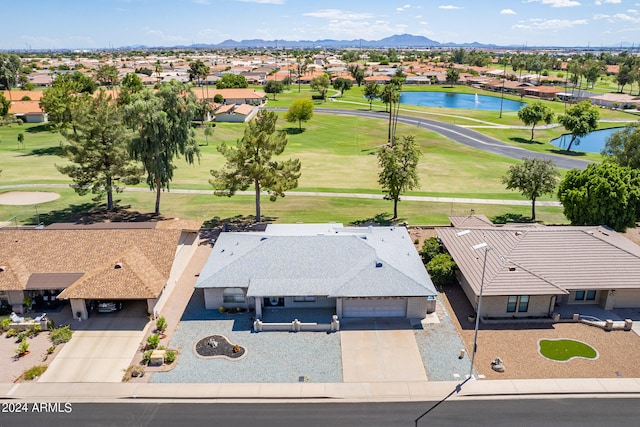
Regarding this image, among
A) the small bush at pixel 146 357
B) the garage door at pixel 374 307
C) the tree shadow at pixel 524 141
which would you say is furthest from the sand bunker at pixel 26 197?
the tree shadow at pixel 524 141

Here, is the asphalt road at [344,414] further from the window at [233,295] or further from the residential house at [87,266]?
the window at [233,295]

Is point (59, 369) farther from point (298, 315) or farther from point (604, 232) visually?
point (604, 232)

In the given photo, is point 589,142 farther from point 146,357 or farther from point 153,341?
point 146,357

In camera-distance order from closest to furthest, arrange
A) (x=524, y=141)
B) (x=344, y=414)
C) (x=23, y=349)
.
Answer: (x=344, y=414) → (x=23, y=349) → (x=524, y=141)

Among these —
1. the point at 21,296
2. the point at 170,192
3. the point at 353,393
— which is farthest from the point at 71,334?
the point at 170,192

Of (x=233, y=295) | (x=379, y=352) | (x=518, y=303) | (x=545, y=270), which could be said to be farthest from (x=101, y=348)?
(x=545, y=270)

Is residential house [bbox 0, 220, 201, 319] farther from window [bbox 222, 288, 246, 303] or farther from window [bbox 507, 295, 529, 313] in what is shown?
window [bbox 507, 295, 529, 313]
